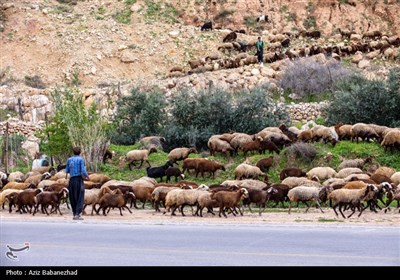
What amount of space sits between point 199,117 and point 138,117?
3091 mm

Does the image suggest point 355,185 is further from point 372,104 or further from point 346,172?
point 372,104

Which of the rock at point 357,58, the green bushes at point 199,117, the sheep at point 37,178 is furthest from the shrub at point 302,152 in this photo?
the rock at point 357,58

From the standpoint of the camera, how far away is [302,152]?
24109 mm

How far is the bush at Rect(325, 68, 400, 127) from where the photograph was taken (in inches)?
1139

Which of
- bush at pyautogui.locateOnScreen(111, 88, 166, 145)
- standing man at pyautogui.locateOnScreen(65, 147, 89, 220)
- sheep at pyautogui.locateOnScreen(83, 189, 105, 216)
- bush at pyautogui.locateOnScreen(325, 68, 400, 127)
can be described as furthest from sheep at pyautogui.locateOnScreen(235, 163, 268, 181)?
bush at pyautogui.locateOnScreen(111, 88, 166, 145)

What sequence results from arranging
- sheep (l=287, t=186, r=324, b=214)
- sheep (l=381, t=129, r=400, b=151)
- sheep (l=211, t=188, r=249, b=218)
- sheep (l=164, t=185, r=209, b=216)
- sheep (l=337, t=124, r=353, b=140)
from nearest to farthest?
sheep (l=211, t=188, r=249, b=218)
sheep (l=164, t=185, r=209, b=216)
sheep (l=287, t=186, r=324, b=214)
sheep (l=381, t=129, r=400, b=151)
sheep (l=337, t=124, r=353, b=140)

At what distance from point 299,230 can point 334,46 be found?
3309 cm

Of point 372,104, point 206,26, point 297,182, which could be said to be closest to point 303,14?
point 206,26

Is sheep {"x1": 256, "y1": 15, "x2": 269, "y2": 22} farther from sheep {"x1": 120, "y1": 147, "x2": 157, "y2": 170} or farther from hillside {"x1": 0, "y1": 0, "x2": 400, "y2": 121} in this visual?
sheep {"x1": 120, "y1": 147, "x2": 157, "y2": 170}

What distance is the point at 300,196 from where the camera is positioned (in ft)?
63.4

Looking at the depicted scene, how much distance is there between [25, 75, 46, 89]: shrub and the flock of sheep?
19900 millimetres

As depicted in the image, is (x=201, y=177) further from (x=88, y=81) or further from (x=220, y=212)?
(x=88, y=81)

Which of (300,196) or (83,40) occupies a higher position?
(83,40)
